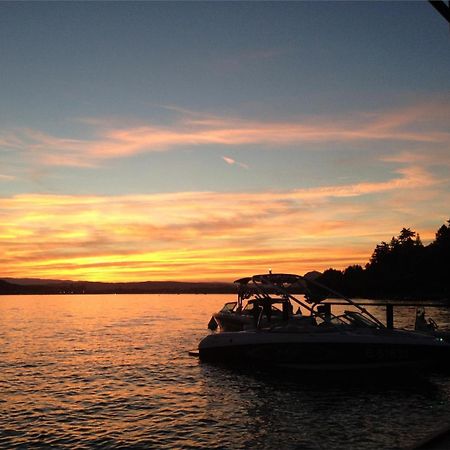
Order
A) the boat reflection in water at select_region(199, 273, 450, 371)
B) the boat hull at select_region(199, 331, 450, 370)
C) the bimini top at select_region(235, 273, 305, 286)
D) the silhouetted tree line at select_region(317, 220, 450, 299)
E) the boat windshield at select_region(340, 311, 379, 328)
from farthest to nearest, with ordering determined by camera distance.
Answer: the silhouetted tree line at select_region(317, 220, 450, 299) → the bimini top at select_region(235, 273, 305, 286) → the boat windshield at select_region(340, 311, 379, 328) → the boat reflection in water at select_region(199, 273, 450, 371) → the boat hull at select_region(199, 331, 450, 370)

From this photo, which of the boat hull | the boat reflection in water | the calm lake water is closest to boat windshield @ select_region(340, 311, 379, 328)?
the boat reflection in water

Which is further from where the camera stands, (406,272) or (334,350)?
(406,272)

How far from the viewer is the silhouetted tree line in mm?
134375

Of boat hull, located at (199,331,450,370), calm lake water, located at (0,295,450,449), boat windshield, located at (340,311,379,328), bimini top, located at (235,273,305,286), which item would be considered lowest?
calm lake water, located at (0,295,450,449)

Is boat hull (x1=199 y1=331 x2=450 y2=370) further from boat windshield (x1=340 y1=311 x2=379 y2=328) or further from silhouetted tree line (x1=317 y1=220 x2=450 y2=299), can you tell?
silhouetted tree line (x1=317 y1=220 x2=450 y2=299)

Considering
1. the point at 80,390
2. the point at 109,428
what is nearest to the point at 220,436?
the point at 109,428

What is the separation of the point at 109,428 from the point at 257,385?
26.8 feet

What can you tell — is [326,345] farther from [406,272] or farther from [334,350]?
[406,272]

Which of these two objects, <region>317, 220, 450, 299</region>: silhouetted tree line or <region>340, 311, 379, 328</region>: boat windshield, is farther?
<region>317, 220, 450, 299</region>: silhouetted tree line

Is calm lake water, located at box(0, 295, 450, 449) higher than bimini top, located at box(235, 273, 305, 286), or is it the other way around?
bimini top, located at box(235, 273, 305, 286)

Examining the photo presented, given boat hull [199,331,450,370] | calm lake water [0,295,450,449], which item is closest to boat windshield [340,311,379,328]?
boat hull [199,331,450,370]

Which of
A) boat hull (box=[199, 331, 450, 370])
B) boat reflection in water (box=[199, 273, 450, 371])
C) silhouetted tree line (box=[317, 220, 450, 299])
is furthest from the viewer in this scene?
silhouetted tree line (box=[317, 220, 450, 299])

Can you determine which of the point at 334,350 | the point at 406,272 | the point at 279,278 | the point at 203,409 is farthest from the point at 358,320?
the point at 406,272

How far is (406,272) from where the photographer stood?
513 ft
